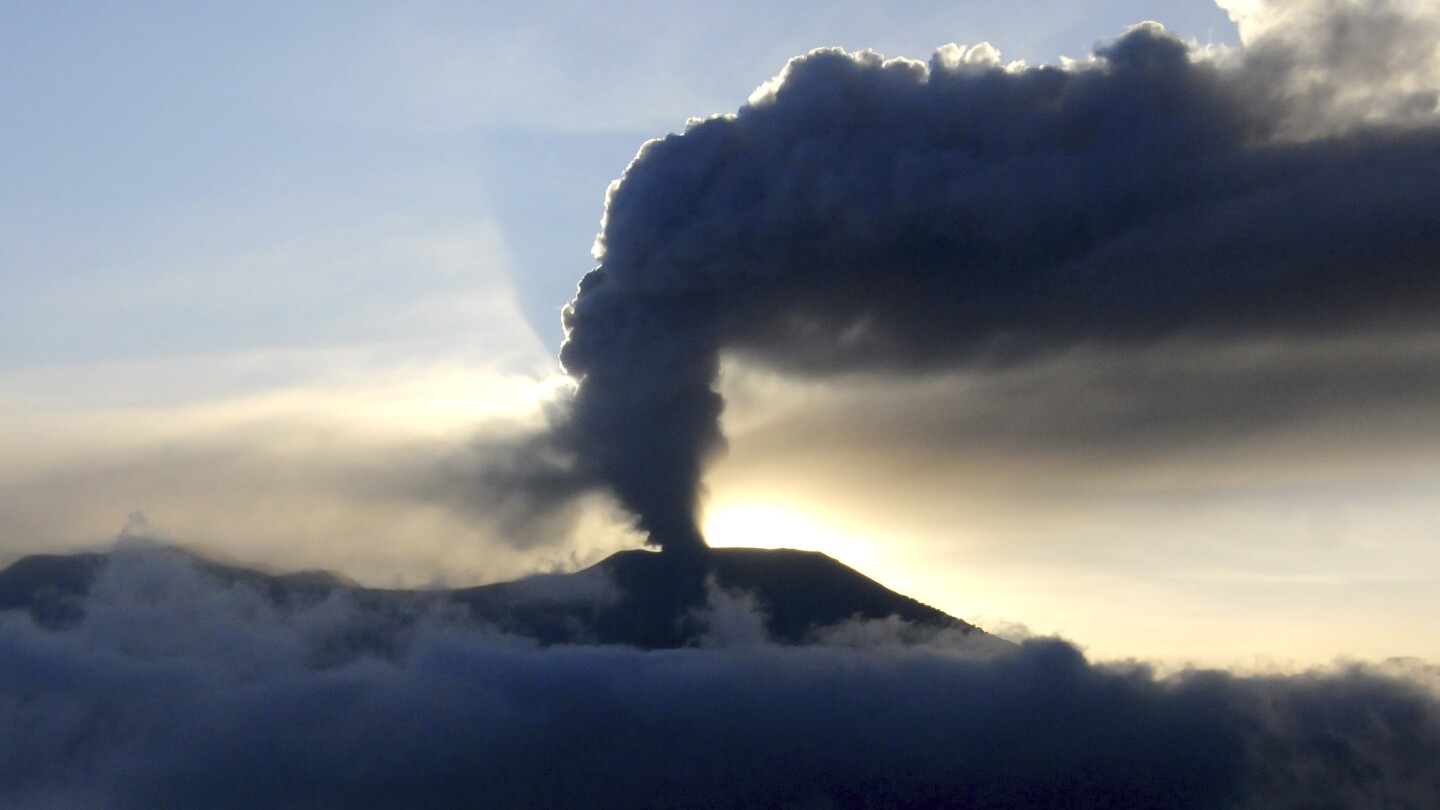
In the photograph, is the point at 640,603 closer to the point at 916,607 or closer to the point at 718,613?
the point at 718,613

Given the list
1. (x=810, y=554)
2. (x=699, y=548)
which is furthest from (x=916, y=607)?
(x=699, y=548)

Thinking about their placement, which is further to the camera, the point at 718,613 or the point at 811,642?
the point at 811,642

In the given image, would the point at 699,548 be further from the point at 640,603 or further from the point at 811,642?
the point at 811,642

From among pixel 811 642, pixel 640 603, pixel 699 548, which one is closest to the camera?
pixel 699 548

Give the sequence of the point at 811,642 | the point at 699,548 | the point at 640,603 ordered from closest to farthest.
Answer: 1. the point at 699,548
2. the point at 640,603
3. the point at 811,642

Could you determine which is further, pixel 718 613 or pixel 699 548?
pixel 718 613

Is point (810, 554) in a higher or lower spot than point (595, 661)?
higher

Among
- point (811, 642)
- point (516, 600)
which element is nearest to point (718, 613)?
point (811, 642)
